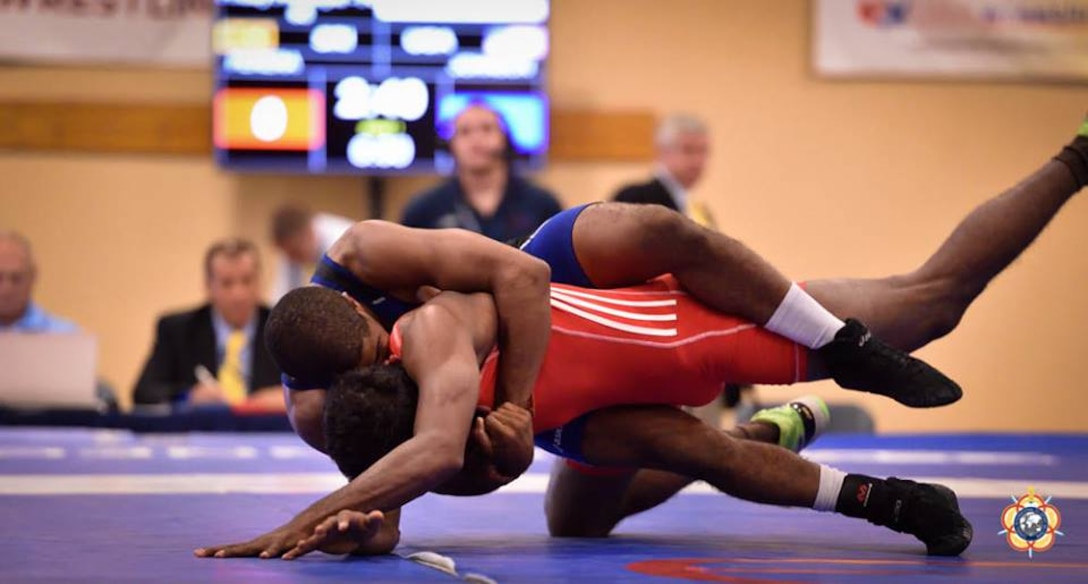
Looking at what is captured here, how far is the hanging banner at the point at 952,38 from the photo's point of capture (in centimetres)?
823

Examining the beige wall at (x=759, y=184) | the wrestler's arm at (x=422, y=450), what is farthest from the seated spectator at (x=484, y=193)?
the wrestler's arm at (x=422, y=450)

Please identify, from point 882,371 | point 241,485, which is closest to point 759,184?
point 241,485

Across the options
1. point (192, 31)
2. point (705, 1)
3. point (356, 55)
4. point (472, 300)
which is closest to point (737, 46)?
point (705, 1)

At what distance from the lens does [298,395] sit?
3.09 meters

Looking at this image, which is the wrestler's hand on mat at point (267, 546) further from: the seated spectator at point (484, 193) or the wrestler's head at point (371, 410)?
the seated spectator at point (484, 193)

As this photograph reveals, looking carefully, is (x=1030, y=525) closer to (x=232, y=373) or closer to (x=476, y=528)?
(x=476, y=528)

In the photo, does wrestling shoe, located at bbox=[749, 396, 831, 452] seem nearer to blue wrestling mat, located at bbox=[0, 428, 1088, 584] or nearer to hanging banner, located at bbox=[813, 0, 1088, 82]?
blue wrestling mat, located at bbox=[0, 428, 1088, 584]

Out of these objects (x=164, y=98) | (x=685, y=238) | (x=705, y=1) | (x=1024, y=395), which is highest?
(x=705, y=1)

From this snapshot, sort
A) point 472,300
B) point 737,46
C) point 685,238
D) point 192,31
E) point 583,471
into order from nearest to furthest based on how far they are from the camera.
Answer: point 472,300 < point 685,238 < point 583,471 < point 192,31 < point 737,46

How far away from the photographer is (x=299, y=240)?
6973 mm

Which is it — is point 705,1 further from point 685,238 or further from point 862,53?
point 685,238

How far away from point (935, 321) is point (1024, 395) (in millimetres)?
5438

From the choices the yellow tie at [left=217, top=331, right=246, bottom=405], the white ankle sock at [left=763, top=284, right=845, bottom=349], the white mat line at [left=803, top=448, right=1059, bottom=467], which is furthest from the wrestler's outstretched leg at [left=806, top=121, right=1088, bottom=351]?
the yellow tie at [left=217, top=331, right=246, bottom=405]

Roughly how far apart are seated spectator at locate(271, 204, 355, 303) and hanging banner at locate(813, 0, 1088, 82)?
2842mm
